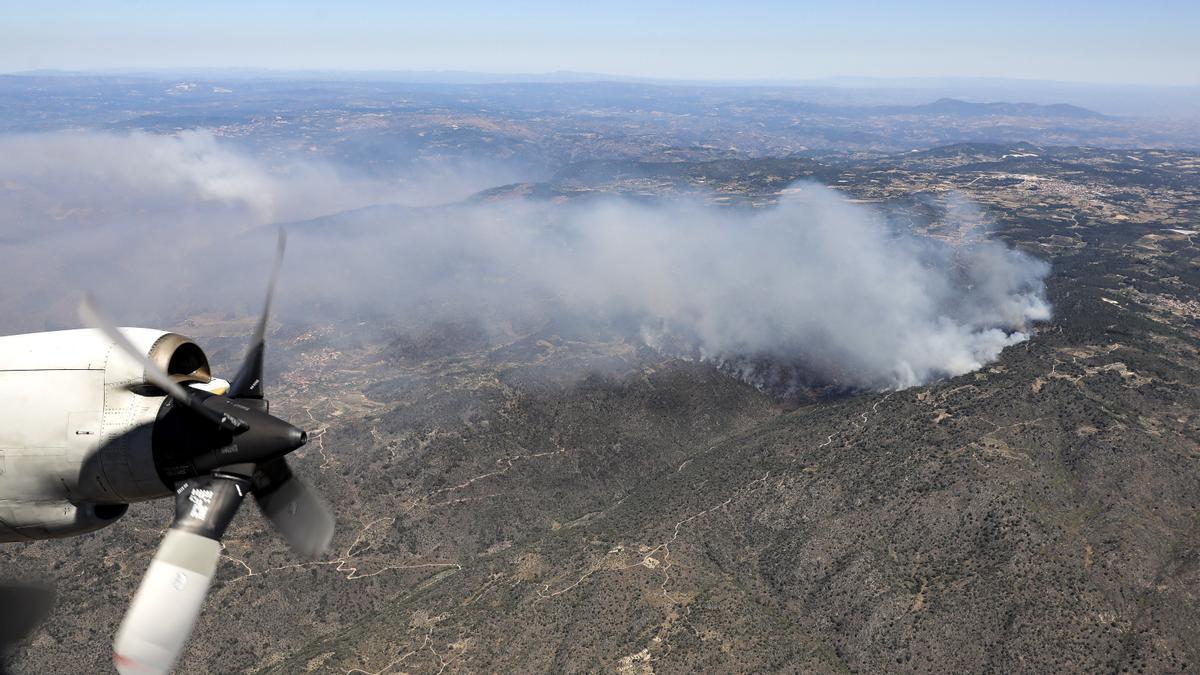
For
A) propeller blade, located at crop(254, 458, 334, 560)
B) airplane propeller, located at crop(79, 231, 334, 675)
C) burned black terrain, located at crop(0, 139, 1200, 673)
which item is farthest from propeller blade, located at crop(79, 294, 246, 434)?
burned black terrain, located at crop(0, 139, 1200, 673)

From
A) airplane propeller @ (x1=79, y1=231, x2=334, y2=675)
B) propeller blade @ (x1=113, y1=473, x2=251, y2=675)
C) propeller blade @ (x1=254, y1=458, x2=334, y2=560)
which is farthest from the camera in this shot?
propeller blade @ (x1=254, y1=458, x2=334, y2=560)

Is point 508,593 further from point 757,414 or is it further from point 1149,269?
point 1149,269

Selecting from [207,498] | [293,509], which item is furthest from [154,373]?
[293,509]

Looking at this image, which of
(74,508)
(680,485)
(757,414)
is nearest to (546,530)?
(680,485)

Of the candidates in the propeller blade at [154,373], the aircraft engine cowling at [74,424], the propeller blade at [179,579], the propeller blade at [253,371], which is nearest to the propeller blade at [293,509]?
the propeller blade at [179,579]

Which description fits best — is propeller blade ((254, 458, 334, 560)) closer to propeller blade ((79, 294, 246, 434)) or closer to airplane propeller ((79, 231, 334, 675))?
airplane propeller ((79, 231, 334, 675))

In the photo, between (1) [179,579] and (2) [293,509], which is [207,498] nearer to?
(1) [179,579]
